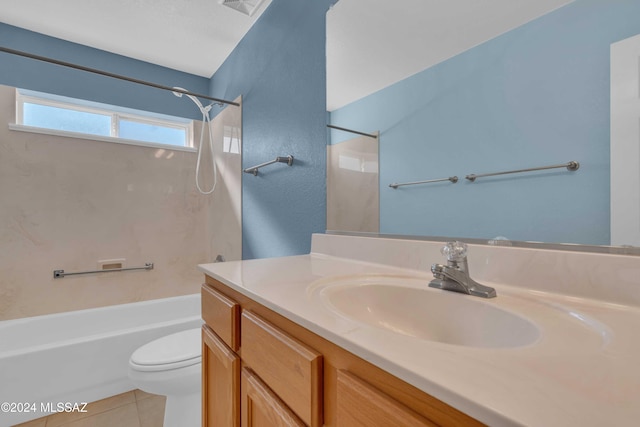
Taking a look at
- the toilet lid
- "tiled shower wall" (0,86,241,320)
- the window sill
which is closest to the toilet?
the toilet lid

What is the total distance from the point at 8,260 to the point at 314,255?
7.14ft

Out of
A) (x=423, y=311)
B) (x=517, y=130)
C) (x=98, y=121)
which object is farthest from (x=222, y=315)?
(x=98, y=121)

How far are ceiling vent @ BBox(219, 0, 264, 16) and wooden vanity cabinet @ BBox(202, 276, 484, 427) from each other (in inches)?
65.8

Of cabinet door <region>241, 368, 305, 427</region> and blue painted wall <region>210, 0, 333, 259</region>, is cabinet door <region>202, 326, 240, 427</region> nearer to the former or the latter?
cabinet door <region>241, 368, 305, 427</region>

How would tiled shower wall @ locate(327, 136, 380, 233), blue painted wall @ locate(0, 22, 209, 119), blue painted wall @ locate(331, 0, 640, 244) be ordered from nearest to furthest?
1. blue painted wall @ locate(331, 0, 640, 244)
2. tiled shower wall @ locate(327, 136, 380, 233)
3. blue painted wall @ locate(0, 22, 209, 119)

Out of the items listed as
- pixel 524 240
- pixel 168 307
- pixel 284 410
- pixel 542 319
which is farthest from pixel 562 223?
pixel 168 307

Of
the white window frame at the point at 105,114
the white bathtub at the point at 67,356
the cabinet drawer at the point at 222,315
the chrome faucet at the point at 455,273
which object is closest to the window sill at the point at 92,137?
the white window frame at the point at 105,114

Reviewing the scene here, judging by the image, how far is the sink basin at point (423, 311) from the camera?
58 centimetres

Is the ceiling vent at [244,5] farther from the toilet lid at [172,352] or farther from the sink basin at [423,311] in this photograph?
the toilet lid at [172,352]

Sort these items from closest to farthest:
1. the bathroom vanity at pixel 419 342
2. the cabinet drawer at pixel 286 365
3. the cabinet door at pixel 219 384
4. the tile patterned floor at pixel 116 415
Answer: the bathroom vanity at pixel 419 342 → the cabinet drawer at pixel 286 365 → the cabinet door at pixel 219 384 → the tile patterned floor at pixel 116 415

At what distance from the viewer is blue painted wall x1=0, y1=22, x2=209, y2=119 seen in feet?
6.42

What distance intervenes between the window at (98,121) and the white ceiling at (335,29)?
44 centimetres

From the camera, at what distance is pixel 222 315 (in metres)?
0.84

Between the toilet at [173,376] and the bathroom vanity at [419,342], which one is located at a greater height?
the bathroom vanity at [419,342]
